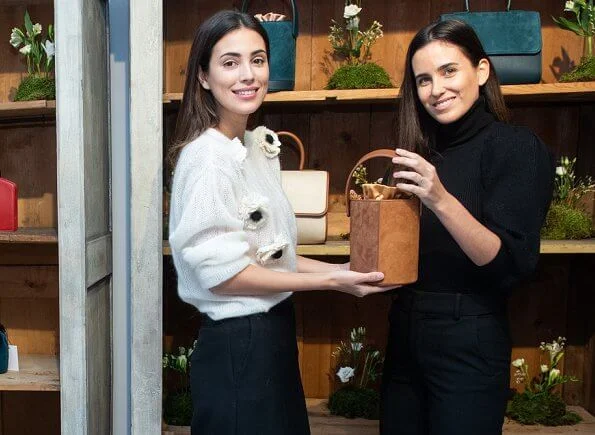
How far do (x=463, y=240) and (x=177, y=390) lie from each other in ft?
4.79

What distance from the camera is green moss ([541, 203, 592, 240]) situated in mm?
2123

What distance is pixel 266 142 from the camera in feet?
4.99

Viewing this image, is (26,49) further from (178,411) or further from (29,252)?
(178,411)

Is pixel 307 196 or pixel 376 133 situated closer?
pixel 307 196

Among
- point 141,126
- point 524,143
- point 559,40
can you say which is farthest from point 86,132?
point 559,40

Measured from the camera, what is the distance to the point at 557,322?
95.9 inches

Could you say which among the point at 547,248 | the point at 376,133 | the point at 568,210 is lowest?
the point at 547,248

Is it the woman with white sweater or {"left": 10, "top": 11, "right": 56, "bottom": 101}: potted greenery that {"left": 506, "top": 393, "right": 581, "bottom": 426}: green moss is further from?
{"left": 10, "top": 11, "right": 56, "bottom": 101}: potted greenery

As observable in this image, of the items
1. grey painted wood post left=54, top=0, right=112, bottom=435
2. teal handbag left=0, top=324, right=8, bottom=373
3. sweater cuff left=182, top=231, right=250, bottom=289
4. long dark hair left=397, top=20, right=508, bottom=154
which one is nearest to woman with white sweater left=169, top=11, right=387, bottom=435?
sweater cuff left=182, top=231, right=250, bottom=289

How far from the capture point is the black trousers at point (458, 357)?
1.42 meters

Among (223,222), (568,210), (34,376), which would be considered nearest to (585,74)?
(568,210)

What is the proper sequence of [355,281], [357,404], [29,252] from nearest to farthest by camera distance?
[355,281] < [357,404] < [29,252]

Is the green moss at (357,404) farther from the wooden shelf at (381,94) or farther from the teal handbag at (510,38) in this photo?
the teal handbag at (510,38)

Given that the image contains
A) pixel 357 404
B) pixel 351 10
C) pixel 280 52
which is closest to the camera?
pixel 280 52
